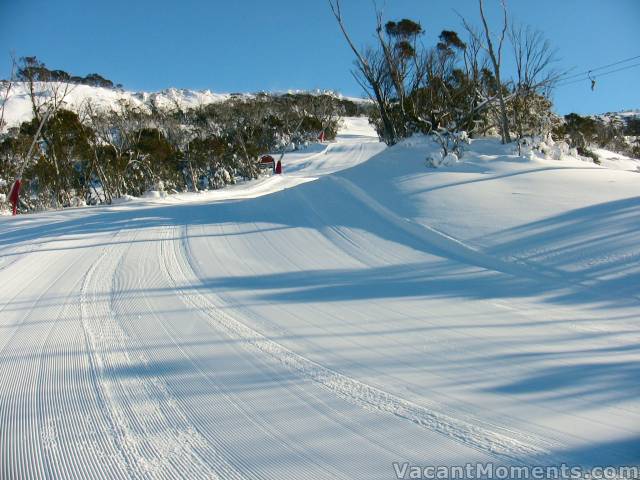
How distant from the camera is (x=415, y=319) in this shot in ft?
13.8

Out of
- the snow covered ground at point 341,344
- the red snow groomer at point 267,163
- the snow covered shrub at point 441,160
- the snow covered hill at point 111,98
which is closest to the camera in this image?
the snow covered ground at point 341,344

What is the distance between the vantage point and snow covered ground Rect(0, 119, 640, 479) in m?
2.54

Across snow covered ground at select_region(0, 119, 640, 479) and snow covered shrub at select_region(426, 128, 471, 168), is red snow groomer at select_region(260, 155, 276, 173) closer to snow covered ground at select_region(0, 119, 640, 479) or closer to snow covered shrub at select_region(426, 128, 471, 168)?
snow covered shrub at select_region(426, 128, 471, 168)

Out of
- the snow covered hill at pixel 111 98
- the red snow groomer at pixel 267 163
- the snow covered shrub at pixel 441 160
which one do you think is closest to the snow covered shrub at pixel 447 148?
the snow covered shrub at pixel 441 160

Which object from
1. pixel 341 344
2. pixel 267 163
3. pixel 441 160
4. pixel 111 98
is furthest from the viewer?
pixel 111 98

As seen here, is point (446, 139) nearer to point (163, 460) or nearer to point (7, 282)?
point (7, 282)

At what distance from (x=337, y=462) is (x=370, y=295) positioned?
267 cm

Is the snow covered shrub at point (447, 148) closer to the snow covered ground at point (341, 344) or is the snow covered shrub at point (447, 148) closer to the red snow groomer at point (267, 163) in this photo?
the snow covered ground at point (341, 344)

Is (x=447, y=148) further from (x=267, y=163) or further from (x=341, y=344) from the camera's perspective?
(x=267, y=163)

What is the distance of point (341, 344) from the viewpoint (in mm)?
3791

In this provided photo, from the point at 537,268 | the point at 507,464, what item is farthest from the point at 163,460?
the point at 537,268

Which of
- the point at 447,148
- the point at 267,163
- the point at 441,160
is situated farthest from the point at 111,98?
the point at 441,160

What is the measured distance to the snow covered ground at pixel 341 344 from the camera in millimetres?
2537

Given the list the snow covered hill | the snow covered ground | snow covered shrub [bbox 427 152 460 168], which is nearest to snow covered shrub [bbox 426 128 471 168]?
snow covered shrub [bbox 427 152 460 168]
